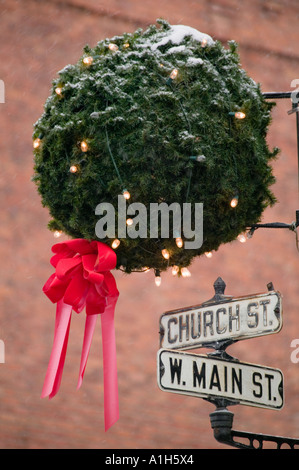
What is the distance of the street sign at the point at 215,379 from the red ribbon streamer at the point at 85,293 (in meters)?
0.20

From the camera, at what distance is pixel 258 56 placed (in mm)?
6461

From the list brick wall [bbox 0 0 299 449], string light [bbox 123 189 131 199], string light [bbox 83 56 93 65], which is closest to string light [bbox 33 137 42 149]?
string light [bbox 83 56 93 65]

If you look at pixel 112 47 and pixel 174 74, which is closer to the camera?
pixel 174 74

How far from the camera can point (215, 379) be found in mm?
2055

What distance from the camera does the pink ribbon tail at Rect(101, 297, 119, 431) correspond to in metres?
2.17

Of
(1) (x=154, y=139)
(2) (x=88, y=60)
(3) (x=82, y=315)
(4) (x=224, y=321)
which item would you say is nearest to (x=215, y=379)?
(4) (x=224, y=321)

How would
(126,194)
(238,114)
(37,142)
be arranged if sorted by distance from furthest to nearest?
(37,142), (238,114), (126,194)

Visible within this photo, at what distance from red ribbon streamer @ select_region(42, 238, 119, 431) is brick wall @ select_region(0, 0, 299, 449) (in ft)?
10.4

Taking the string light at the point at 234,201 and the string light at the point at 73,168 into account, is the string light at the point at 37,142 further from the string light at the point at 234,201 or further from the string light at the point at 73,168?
the string light at the point at 234,201

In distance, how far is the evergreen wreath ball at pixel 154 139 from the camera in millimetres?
1955

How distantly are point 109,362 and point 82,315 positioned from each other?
3.26 m

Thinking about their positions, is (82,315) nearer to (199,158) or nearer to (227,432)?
(227,432)

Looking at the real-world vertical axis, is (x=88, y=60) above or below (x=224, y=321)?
above

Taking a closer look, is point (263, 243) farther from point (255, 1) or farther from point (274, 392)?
point (274, 392)
